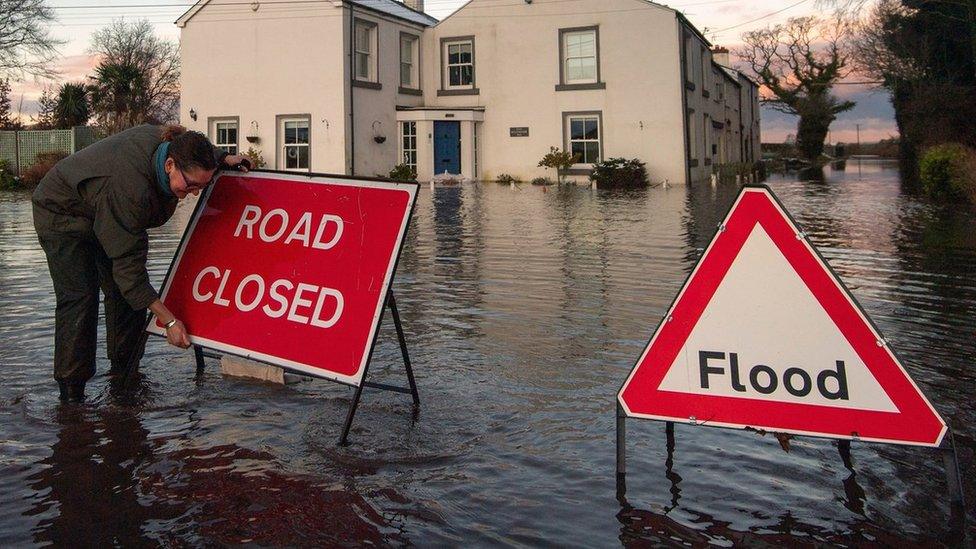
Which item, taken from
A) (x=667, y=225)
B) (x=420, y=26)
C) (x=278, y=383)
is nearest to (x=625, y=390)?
(x=278, y=383)

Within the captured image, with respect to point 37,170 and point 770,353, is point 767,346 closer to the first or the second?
point 770,353

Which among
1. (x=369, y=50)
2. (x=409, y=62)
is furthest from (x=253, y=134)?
(x=409, y=62)

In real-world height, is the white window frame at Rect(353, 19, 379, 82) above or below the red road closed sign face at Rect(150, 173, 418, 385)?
above

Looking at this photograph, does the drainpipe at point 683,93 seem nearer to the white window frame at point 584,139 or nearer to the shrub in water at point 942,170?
the white window frame at point 584,139

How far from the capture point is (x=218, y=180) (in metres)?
5.37

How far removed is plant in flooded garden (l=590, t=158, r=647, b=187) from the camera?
105 ft

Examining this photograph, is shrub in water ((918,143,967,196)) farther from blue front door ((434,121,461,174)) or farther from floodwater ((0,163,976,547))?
blue front door ((434,121,461,174))

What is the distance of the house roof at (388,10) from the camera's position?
32219mm

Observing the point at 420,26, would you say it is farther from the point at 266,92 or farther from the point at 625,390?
the point at 625,390

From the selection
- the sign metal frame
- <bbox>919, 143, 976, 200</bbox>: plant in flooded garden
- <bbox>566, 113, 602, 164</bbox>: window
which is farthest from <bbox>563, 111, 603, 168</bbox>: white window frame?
the sign metal frame

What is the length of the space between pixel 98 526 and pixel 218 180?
2.41 m

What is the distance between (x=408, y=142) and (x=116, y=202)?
99.9 feet

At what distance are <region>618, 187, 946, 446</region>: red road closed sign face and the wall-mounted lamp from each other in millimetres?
30239

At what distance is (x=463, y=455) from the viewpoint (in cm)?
432
